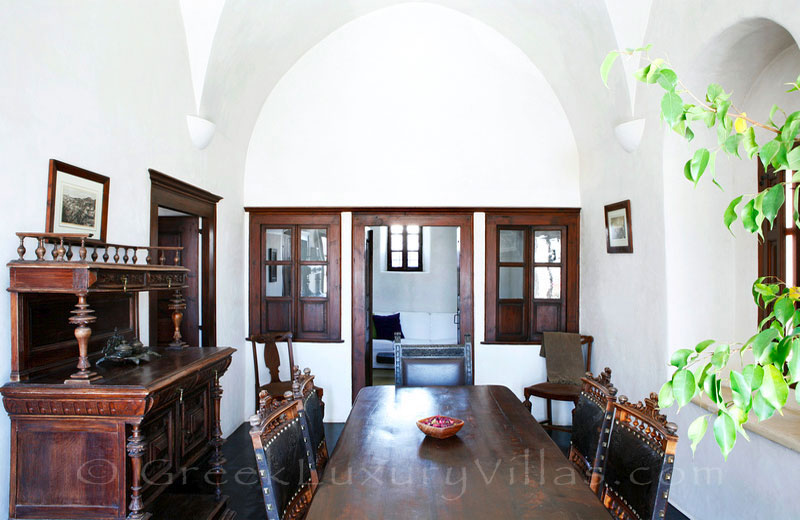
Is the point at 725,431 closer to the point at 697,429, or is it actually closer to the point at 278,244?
the point at 697,429

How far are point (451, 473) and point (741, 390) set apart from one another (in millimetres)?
1366

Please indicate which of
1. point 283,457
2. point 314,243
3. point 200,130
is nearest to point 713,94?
point 283,457

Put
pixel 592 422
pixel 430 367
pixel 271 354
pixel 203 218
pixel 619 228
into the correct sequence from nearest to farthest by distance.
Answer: pixel 592 422
pixel 430 367
pixel 619 228
pixel 203 218
pixel 271 354

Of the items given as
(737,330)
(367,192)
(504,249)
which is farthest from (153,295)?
(737,330)

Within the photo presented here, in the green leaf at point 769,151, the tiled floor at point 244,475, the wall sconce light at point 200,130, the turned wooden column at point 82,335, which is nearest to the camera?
the green leaf at point 769,151

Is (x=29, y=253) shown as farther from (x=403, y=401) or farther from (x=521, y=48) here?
(x=521, y=48)

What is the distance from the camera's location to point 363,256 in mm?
5012

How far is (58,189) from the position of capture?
7.89 feet

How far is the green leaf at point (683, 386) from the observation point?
30.0 inches

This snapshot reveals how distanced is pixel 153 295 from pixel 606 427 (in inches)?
114

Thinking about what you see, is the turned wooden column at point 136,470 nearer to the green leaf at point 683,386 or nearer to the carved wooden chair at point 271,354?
the green leaf at point 683,386

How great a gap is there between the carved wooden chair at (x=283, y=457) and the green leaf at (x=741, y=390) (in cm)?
139

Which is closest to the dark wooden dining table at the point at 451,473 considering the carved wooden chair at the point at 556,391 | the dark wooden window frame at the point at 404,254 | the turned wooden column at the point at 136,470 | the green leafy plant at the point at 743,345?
the turned wooden column at the point at 136,470

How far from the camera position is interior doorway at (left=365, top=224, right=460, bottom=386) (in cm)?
785
